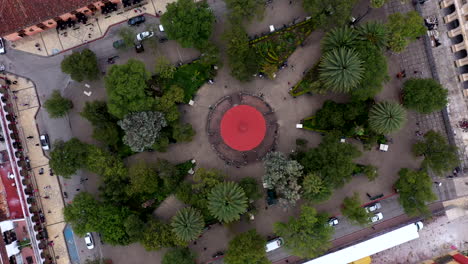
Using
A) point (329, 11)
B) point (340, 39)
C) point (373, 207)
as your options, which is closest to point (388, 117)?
point (340, 39)

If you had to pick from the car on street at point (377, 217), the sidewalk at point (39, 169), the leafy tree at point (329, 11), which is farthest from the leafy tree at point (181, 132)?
the car on street at point (377, 217)

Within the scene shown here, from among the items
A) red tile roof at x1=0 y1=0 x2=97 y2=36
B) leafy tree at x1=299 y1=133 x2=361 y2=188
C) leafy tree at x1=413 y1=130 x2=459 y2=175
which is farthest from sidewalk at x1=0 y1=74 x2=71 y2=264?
leafy tree at x1=413 y1=130 x2=459 y2=175

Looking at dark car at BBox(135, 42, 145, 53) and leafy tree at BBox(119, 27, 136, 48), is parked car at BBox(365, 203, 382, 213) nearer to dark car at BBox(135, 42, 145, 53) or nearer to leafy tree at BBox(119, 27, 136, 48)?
dark car at BBox(135, 42, 145, 53)

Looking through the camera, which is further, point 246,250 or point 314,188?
point 246,250

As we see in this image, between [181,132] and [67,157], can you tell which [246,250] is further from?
[67,157]

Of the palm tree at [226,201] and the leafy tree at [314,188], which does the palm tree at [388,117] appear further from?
the palm tree at [226,201]

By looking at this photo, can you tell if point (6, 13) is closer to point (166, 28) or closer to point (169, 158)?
point (166, 28)
